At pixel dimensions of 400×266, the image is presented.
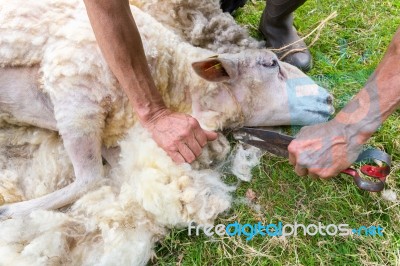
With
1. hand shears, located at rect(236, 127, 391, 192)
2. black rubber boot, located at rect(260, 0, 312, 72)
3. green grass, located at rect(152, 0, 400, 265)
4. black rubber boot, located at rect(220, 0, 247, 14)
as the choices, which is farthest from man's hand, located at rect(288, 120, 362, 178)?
black rubber boot, located at rect(220, 0, 247, 14)

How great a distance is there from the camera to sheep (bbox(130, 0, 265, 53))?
2.95m

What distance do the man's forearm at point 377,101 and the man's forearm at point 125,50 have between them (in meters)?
0.95

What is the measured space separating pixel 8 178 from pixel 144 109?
2.84ft

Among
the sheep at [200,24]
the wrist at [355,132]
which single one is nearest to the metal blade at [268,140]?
the wrist at [355,132]

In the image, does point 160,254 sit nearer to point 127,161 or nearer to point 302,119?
point 127,161

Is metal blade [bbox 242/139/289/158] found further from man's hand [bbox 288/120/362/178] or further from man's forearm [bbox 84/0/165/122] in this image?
man's forearm [bbox 84/0/165/122]

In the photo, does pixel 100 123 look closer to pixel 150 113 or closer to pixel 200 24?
pixel 150 113

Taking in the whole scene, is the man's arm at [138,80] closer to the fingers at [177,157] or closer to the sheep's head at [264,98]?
the fingers at [177,157]

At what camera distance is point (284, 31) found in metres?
3.26

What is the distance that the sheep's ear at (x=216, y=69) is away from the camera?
95.1 inches

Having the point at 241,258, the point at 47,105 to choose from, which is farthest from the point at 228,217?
the point at 47,105

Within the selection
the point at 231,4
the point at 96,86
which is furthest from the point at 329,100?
the point at 96,86

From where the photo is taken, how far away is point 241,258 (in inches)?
86.0

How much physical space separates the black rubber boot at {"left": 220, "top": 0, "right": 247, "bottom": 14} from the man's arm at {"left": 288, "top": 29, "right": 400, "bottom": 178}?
1.74 metres
